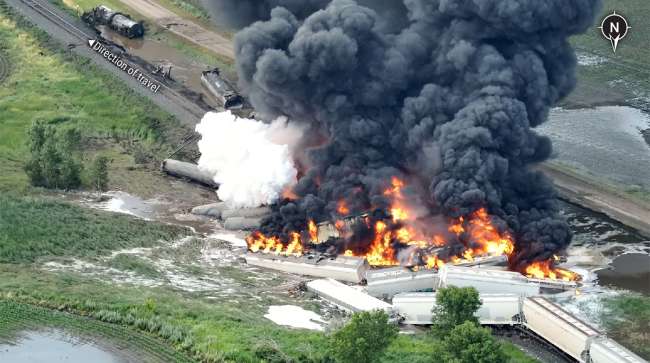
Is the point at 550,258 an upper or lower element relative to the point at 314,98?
lower

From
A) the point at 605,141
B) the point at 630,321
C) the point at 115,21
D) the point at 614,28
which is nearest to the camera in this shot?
the point at 630,321

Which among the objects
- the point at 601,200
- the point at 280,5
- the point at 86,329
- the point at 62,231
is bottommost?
the point at 86,329

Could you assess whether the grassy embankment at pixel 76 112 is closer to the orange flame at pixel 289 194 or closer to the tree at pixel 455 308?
the orange flame at pixel 289 194

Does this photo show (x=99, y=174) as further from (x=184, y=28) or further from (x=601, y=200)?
(x=184, y=28)

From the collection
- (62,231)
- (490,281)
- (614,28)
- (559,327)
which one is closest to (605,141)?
(614,28)

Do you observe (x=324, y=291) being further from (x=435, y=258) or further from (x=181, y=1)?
(x=181, y=1)

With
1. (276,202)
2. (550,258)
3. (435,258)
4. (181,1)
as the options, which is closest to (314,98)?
(276,202)

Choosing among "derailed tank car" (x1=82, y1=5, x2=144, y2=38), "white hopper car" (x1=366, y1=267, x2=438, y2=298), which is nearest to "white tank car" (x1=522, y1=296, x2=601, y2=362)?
"white hopper car" (x1=366, y1=267, x2=438, y2=298)
